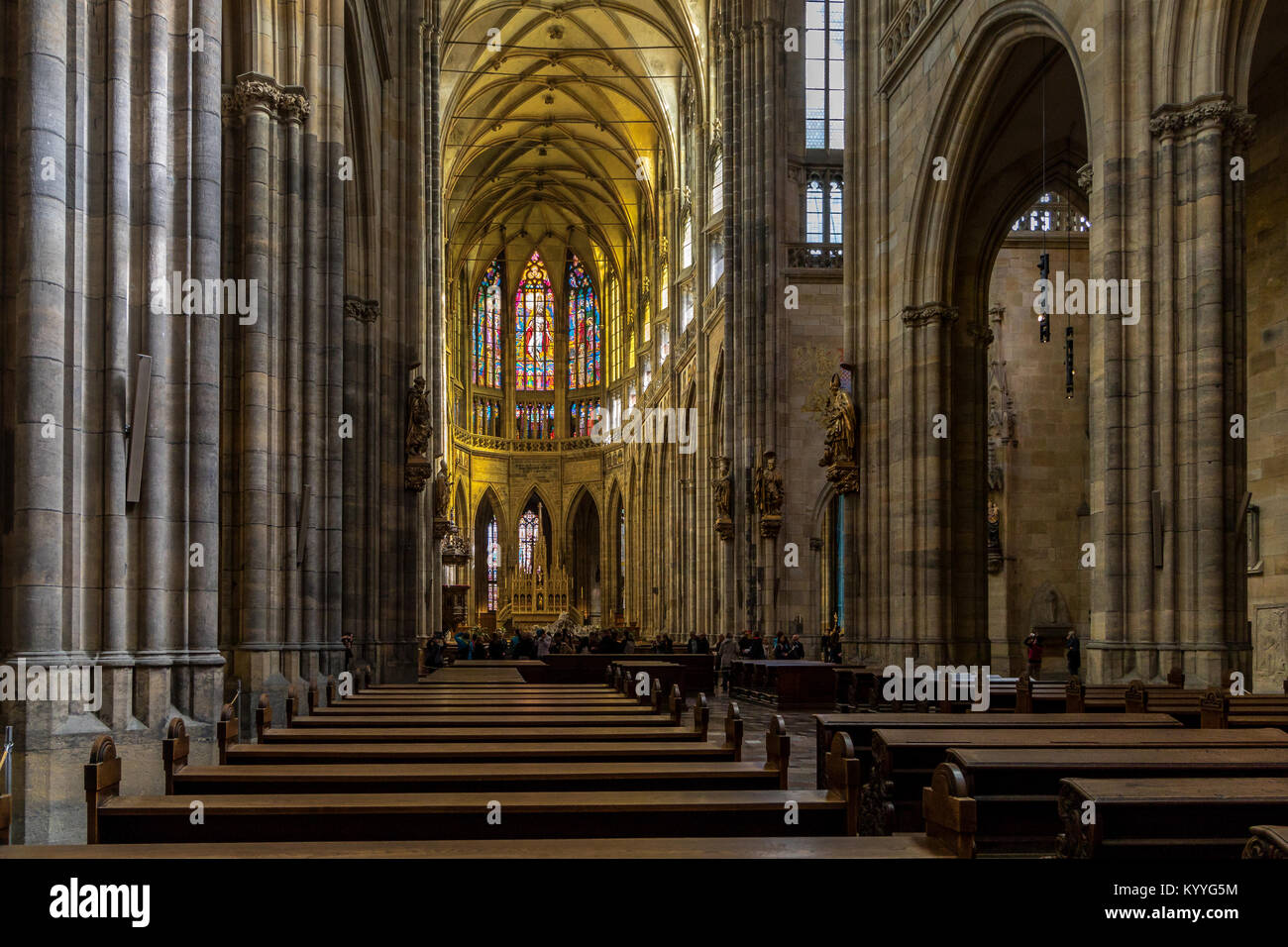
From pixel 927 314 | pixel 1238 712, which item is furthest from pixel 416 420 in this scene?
pixel 1238 712

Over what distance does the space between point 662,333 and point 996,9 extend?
103ft

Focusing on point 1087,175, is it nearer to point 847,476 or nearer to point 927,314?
point 927,314

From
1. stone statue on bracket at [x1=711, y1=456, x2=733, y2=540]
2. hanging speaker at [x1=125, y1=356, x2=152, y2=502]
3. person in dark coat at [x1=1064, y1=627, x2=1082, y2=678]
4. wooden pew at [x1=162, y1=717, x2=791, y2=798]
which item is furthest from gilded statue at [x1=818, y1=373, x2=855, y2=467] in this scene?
wooden pew at [x1=162, y1=717, x2=791, y2=798]

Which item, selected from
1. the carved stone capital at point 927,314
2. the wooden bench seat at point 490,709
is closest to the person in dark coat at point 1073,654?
the carved stone capital at point 927,314

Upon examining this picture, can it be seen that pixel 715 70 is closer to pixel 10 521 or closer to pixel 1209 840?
pixel 10 521

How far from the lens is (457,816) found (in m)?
4.64

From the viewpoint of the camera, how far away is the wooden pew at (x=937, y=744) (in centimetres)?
585

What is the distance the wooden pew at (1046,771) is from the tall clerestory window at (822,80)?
25.9 m

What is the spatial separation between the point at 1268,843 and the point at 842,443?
701 inches

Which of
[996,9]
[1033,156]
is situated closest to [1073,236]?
[1033,156]

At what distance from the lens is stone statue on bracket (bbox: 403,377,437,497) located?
20.7 meters

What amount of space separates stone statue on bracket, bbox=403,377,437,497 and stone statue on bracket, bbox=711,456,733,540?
37.7 feet

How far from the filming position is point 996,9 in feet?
52.2
